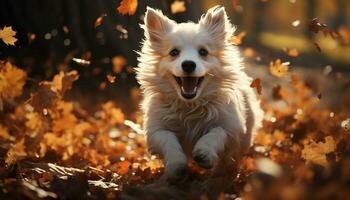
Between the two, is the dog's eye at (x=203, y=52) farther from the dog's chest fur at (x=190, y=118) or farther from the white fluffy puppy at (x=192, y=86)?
the dog's chest fur at (x=190, y=118)

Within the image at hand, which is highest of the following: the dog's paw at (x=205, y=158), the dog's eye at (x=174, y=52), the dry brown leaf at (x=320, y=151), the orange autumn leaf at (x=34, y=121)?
the dog's eye at (x=174, y=52)

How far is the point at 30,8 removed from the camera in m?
9.54

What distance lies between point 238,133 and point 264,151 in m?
1.16

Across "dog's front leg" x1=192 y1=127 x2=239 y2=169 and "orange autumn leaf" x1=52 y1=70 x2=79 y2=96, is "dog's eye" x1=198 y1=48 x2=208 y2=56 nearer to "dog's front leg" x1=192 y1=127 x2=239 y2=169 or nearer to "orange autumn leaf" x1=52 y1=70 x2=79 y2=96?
"dog's front leg" x1=192 y1=127 x2=239 y2=169

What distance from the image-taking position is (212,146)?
490cm

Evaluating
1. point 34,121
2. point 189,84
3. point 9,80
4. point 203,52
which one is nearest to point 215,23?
point 203,52

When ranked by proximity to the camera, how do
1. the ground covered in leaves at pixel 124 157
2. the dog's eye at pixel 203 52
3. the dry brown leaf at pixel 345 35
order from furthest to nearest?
the dry brown leaf at pixel 345 35
the dog's eye at pixel 203 52
the ground covered in leaves at pixel 124 157

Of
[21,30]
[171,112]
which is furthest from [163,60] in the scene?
[21,30]

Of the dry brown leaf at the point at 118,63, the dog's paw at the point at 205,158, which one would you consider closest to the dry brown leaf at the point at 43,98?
the dog's paw at the point at 205,158

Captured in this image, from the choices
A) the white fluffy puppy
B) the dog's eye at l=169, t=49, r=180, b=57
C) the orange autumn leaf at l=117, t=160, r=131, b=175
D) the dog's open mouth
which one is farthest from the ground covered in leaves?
the dog's eye at l=169, t=49, r=180, b=57

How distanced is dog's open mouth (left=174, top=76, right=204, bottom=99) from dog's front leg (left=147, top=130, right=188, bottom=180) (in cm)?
41

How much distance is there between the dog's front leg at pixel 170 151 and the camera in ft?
15.3

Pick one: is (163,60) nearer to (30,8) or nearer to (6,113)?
(6,113)

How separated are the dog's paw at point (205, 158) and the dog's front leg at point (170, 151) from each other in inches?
4.5
